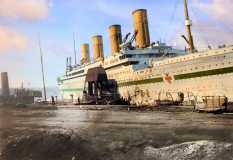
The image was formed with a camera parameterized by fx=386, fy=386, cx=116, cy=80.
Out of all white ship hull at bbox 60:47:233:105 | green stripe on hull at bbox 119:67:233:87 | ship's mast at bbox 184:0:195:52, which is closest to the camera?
green stripe on hull at bbox 119:67:233:87

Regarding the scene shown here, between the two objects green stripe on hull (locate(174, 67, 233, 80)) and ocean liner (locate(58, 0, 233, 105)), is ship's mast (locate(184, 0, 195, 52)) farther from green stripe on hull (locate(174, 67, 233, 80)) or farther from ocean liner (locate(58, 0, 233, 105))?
green stripe on hull (locate(174, 67, 233, 80))

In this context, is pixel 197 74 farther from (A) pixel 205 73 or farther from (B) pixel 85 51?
(B) pixel 85 51

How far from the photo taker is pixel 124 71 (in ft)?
210

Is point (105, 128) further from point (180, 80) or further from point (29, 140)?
point (180, 80)

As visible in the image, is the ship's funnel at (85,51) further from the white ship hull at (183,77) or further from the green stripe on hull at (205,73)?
the green stripe on hull at (205,73)

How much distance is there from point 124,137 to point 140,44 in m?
47.9

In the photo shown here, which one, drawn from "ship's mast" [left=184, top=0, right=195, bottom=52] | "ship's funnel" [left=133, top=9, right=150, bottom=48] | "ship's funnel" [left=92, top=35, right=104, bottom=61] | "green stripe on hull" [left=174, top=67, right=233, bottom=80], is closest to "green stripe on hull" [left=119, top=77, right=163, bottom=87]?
"green stripe on hull" [left=174, top=67, right=233, bottom=80]

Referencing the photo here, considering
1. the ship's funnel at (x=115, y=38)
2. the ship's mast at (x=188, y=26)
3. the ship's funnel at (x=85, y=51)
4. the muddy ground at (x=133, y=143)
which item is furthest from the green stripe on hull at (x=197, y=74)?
the ship's funnel at (x=85, y=51)

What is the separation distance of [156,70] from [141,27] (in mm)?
16109

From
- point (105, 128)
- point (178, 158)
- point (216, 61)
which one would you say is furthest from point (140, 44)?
point (178, 158)

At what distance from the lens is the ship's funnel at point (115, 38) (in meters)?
73.8

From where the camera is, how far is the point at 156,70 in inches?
2069

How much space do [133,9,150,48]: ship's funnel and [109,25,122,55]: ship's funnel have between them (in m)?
6.62

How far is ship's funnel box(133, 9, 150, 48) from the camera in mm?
66500
